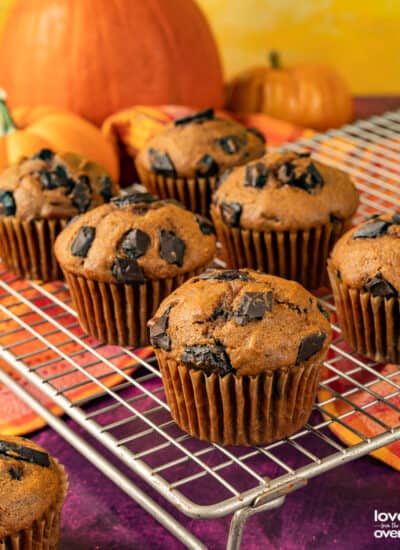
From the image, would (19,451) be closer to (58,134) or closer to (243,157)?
(243,157)

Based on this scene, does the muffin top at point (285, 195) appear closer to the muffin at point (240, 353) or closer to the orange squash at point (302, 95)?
the muffin at point (240, 353)

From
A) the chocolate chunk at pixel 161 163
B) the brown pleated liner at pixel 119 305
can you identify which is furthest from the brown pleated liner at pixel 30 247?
the chocolate chunk at pixel 161 163

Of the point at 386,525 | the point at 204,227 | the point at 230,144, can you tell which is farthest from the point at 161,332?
the point at 230,144

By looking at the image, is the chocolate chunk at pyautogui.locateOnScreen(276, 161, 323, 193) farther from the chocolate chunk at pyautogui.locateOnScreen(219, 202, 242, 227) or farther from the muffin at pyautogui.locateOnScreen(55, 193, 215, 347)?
the muffin at pyautogui.locateOnScreen(55, 193, 215, 347)

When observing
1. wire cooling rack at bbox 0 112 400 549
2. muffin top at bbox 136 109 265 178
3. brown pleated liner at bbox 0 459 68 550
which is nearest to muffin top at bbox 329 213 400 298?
wire cooling rack at bbox 0 112 400 549

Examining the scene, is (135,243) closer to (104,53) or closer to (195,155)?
(195,155)

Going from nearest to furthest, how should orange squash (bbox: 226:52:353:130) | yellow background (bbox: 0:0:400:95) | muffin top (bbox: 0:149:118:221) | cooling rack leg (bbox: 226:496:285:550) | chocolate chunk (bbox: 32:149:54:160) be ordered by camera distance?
cooling rack leg (bbox: 226:496:285:550), muffin top (bbox: 0:149:118:221), chocolate chunk (bbox: 32:149:54:160), orange squash (bbox: 226:52:353:130), yellow background (bbox: 0:0:400:95)

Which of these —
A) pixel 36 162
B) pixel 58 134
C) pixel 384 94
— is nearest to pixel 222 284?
pixel 36 162

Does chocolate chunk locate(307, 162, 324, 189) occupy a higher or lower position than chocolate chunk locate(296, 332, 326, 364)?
higher
